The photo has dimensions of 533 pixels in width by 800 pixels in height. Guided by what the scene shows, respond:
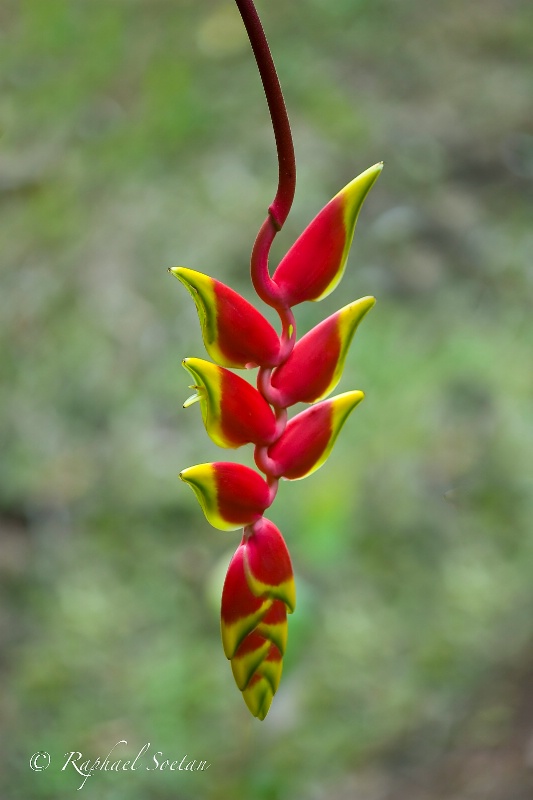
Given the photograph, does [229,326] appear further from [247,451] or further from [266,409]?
[247,451]

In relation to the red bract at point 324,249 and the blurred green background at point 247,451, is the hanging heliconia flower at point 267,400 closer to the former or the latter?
the red bract at point 324,249

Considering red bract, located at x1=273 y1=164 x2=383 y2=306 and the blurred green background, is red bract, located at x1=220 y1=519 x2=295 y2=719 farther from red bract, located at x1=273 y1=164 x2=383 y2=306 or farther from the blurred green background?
the blurred green background

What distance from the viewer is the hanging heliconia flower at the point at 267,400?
1.51 feet

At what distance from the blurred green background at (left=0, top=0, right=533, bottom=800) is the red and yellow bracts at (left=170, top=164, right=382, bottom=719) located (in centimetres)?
63

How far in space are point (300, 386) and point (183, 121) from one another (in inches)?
78.6

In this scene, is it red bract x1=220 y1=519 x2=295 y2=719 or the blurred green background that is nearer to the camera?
red bract x1=220 y1=519 x2=295 y2=719

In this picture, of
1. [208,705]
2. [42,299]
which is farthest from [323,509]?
[42,299]

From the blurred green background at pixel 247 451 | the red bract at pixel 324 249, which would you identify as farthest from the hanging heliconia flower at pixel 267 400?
the blurred green background at pixel 247 451

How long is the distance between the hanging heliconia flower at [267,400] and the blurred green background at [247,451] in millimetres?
630

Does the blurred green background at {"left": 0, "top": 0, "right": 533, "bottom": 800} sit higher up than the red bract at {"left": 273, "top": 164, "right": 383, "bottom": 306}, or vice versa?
the blurred green background at {"left": 0, "top": 0, "right": 533, "bottom": 800}

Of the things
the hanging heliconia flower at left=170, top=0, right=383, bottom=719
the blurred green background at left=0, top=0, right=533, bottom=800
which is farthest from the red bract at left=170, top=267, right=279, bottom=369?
the blurred green background at left=0, top=0, right=533, bottom=800

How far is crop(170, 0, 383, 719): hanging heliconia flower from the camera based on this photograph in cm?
46

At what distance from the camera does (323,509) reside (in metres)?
1.46

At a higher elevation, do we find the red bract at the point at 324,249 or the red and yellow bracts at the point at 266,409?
the red bract at the point at 324,249
